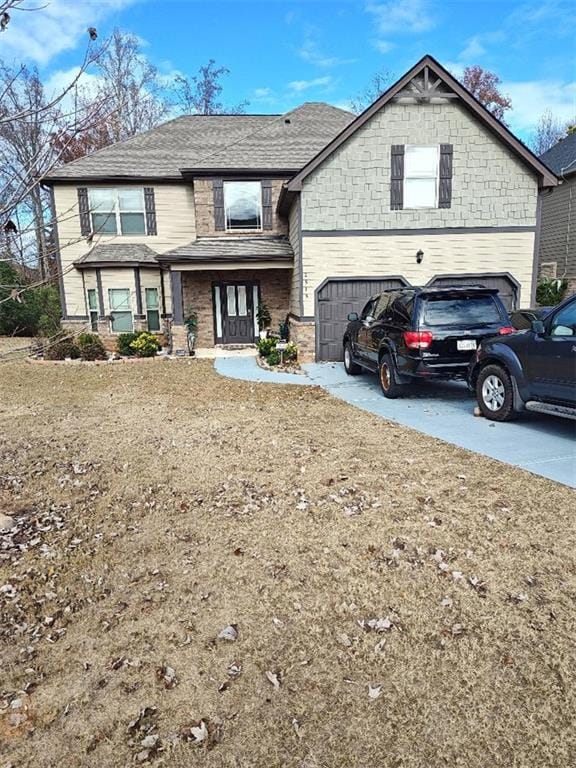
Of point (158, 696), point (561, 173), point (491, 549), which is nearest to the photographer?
point (158, 696)

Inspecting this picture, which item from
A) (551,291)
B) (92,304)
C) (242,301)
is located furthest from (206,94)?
(551,291)

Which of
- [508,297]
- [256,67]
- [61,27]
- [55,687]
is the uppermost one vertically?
[256,67]

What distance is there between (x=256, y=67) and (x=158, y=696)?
8.60m

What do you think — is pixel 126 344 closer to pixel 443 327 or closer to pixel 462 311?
pixel 443 327

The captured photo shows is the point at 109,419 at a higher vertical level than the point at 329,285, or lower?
lower

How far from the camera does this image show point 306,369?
12891 mm

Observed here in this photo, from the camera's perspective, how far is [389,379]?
29.9 feet

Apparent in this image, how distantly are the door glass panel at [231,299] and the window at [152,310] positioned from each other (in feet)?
8.71

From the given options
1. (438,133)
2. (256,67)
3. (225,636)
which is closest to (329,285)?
(438,133)

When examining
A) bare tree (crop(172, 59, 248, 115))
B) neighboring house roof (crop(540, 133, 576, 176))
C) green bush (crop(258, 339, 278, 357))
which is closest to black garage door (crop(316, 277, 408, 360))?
green bush (crop(258, 339, 278, 357))

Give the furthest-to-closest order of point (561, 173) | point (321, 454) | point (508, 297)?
point (561, 173) < point (508, 297) < point (321, 454)

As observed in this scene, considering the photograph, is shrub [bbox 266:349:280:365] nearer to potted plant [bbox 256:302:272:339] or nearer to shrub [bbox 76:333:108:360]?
→ potted plant [bbox 256:302:272:339]

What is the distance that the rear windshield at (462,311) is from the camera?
26.7ft

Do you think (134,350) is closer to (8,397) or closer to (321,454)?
(8,397)
